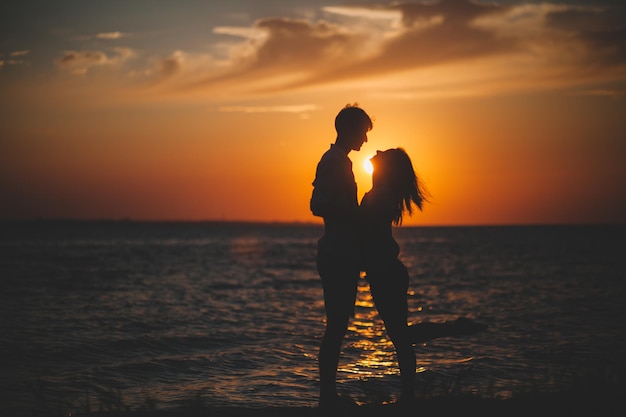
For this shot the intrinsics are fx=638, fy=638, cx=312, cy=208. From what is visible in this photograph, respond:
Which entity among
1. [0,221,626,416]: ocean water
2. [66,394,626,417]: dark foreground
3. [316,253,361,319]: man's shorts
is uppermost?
[316,253,361,319]: man's shorts

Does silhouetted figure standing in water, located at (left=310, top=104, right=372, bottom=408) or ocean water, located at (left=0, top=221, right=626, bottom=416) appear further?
ocean water, located at (left=0, top=221, right=626, bottom=416)

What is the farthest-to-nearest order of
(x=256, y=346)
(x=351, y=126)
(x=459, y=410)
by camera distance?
(x=256, y=346) < (x=459, y=410) < (x=351, y=126)

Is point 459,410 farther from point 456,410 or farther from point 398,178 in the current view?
point 398,178

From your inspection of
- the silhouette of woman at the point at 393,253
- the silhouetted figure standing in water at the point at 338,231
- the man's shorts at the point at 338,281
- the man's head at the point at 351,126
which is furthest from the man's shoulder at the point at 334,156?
the man's shorts at the point at 338,281

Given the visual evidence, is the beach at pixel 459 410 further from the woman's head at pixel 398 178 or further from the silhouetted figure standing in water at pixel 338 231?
the woman's head at pixel 398 178

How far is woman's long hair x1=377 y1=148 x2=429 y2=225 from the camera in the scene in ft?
17.6

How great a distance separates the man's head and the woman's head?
0.28 m

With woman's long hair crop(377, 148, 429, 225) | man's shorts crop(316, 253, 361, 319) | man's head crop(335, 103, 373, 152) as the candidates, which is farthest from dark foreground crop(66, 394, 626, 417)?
man's head crop(335, 103, 373, 152)

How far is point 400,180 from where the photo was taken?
5379mm

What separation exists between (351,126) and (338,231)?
2.88ft

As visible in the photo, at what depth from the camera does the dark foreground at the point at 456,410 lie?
5375 mm

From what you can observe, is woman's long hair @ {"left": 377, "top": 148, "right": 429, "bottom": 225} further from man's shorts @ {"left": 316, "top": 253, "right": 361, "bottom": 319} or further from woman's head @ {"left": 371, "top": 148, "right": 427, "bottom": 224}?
man's shorts @ {"left": 316, "top": 253, "right": 361, "bottom": 319}

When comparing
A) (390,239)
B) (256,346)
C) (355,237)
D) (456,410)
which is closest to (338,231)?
(355,237)

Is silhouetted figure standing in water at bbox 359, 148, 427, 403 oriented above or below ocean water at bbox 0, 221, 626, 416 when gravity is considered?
above
